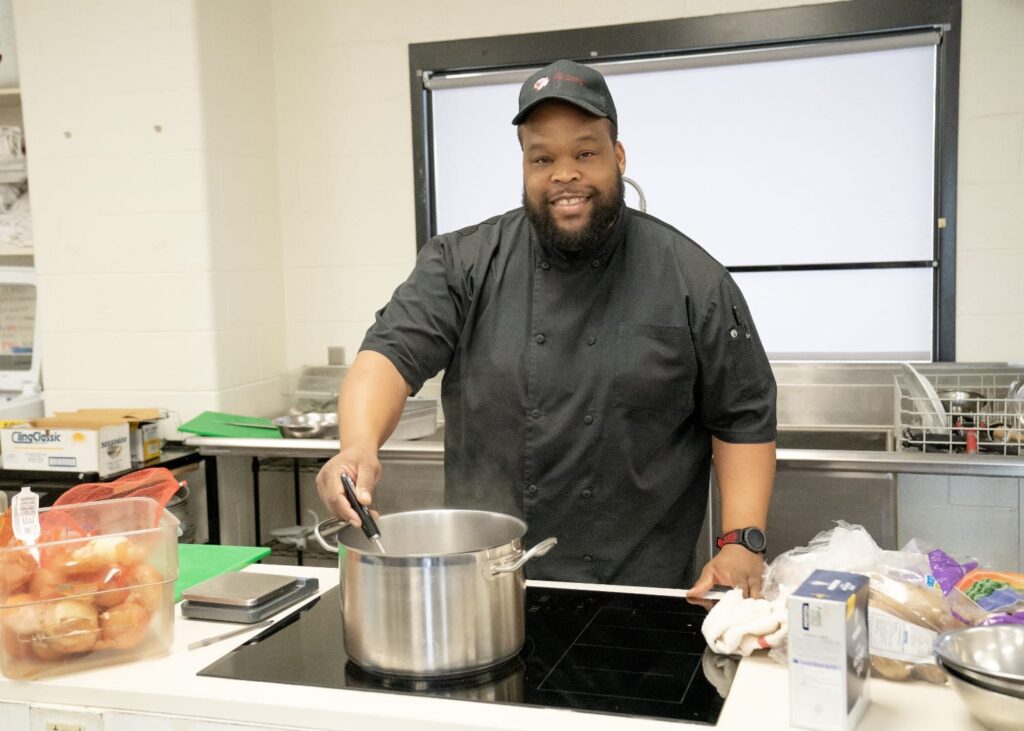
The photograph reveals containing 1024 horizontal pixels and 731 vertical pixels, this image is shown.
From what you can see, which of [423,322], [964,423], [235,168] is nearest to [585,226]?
[423,322]

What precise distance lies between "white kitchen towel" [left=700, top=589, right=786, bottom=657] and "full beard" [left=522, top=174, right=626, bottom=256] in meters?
0.82

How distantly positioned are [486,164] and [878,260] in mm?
1389

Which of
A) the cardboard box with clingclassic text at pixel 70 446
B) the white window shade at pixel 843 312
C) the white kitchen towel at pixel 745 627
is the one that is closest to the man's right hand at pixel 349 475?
the white kitchen towel at pixel 745 627

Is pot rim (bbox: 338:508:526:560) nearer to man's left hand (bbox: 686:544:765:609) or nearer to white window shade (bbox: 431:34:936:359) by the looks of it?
man's left hand (bbox: 686:544:765:609)

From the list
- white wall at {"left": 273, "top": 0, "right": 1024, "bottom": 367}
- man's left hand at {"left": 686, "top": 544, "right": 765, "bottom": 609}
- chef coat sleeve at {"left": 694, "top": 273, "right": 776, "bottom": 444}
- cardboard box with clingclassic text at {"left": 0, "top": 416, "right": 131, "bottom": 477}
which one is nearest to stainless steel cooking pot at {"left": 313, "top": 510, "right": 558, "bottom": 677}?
man's left hand at {"left": 686, "top": 544, "right": 765, "bottom": 609}

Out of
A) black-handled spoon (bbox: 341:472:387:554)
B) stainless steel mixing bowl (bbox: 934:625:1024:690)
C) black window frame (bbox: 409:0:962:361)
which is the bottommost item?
stainless steel mixing bowl (bbox: 934:625:1024:690)

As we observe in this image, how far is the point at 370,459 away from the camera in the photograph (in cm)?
154

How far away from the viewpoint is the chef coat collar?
6.34 feet

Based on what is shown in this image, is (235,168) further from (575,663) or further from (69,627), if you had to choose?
(575,663)

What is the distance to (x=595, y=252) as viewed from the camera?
6.37 ft

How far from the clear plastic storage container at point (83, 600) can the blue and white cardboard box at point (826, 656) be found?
2.73 feet

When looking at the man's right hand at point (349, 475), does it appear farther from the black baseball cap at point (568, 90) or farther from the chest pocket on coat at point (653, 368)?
the black baseball cap at point (568, 90)

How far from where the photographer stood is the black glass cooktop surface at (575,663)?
1.16 metres

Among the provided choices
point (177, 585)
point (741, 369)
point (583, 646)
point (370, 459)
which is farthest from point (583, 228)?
point (177, 585)
